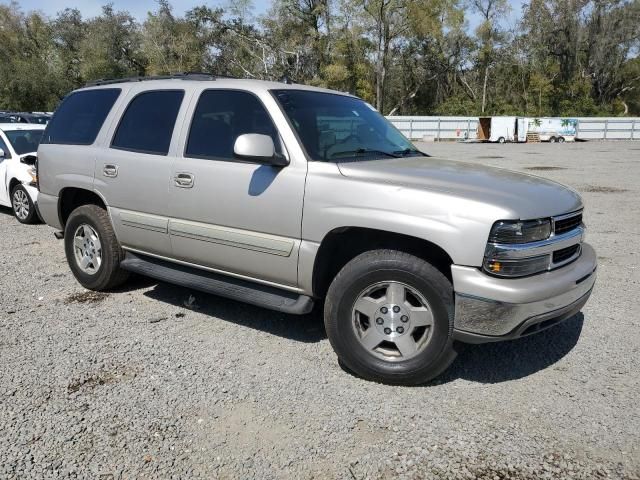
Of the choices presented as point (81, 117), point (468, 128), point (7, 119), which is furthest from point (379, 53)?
point (81, 117)

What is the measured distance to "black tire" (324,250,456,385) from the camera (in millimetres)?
3377

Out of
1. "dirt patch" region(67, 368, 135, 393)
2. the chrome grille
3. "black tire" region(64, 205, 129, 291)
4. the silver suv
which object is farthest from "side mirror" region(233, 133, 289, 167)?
"black tire" region(64, 205, 129, 291)

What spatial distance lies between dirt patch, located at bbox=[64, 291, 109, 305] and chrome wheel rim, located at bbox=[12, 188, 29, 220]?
420 cm

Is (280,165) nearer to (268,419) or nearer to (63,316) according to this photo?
(268,419)

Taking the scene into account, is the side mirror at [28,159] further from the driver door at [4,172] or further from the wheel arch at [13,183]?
the driver door at [4,172]

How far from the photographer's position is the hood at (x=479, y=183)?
10.8ft

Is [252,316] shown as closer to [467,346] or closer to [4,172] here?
[467,346]

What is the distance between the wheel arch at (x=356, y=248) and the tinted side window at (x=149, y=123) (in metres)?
1.69

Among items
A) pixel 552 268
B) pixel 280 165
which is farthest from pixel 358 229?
pixel 552 268

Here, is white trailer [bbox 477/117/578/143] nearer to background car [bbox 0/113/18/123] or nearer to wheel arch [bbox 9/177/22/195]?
background car [bbox 0/113/18/123]

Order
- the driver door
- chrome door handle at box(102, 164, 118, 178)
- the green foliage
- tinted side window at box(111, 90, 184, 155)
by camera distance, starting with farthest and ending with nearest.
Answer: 1. the green foliage
2. the driver door
3. chrome door handle at box(102, 164, 118, 178)
4. tinted side window at box(111, 90, 184, 155)

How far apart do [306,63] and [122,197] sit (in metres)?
55.6

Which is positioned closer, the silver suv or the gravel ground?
the gravel ground

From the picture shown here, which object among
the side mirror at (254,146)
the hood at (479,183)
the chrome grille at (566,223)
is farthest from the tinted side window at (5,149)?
the chrome grille at (566,223)
